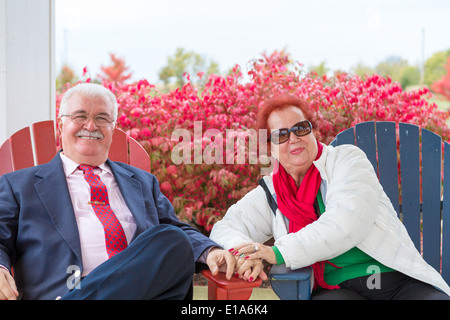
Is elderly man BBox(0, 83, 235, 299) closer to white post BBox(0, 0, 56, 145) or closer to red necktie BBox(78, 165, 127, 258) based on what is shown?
red necktie BBox(78, 165, 127, 258)

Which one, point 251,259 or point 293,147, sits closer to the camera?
point 251,259

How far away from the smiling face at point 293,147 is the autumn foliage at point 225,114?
49.3 inches

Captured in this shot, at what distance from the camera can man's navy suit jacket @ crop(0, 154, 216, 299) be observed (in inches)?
76.5

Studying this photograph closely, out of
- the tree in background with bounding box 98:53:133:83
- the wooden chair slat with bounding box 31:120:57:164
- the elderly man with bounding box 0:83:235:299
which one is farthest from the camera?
the tree in background with bounding box 98:53:133:83

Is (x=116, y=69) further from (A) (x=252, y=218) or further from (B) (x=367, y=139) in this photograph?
(A) (x=252, y=218)

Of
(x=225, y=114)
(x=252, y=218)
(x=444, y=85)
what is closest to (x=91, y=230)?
(x=252, y=218)

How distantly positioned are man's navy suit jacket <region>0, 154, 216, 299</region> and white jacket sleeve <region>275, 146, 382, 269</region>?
0.38 meters

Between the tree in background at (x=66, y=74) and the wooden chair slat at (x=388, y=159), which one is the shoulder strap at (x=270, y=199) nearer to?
the wooden chair slat at (x=388, y=159)

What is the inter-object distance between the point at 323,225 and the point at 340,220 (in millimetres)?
71

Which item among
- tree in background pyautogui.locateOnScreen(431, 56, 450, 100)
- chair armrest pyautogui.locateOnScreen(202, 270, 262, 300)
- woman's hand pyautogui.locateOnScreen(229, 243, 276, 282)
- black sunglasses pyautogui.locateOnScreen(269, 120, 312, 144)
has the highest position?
tree in background pyautogui.locateOnScreen(431, 56, 450, 100)

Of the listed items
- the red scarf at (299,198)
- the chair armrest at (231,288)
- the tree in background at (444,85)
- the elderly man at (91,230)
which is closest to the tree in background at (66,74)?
the tree in background at (444,85)

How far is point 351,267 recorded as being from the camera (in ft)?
6.68

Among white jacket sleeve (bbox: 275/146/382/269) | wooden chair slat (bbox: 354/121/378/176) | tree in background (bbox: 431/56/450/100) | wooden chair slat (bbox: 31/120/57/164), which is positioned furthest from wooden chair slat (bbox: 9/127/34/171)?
tree in background (bbox: 431/56/450/100)
